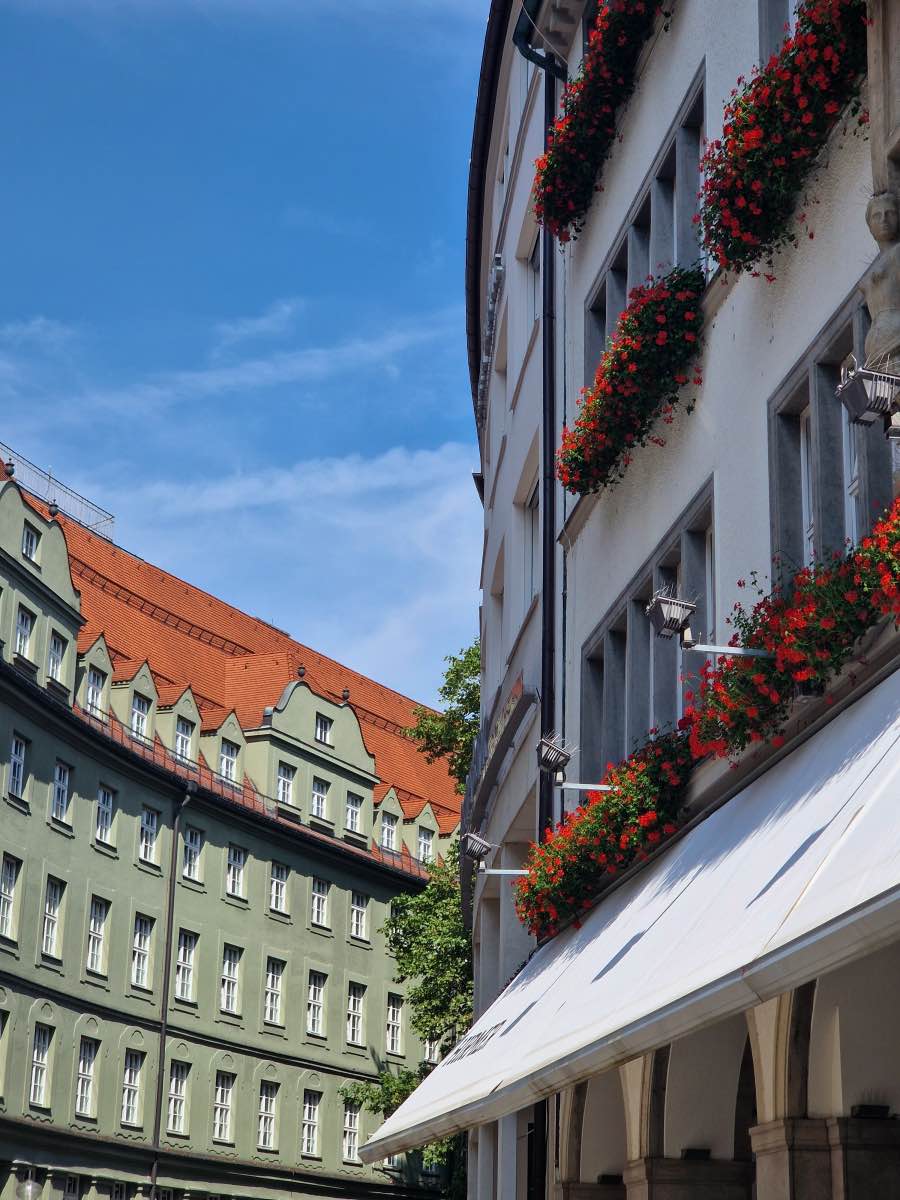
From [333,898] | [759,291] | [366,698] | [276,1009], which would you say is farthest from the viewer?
[366,698]

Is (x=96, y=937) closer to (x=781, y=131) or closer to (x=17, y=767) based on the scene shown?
(x=17, y=767)

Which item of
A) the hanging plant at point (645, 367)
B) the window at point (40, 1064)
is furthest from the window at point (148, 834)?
the hanging plant at point (645, 367)

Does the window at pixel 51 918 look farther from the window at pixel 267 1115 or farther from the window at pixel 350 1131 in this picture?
the window at pixel 350 1131

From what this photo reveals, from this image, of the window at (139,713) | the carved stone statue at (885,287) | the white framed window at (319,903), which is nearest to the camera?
the carved stone statue at (885,287)

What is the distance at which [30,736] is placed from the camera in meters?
44.9

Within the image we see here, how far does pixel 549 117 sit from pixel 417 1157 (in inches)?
1783

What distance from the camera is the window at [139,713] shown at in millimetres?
52531

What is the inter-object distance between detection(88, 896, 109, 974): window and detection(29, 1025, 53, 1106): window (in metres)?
2.73

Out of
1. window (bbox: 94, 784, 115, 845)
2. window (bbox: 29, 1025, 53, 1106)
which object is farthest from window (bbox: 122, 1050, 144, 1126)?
window (bbox: 94, 784, 115, 845)

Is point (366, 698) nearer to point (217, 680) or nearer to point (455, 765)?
point (217, 680)

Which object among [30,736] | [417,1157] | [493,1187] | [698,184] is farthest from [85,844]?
[698,184]

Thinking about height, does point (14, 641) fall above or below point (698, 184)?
above

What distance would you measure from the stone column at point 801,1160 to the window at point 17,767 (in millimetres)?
35125

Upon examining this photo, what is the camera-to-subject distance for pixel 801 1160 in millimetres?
10617
